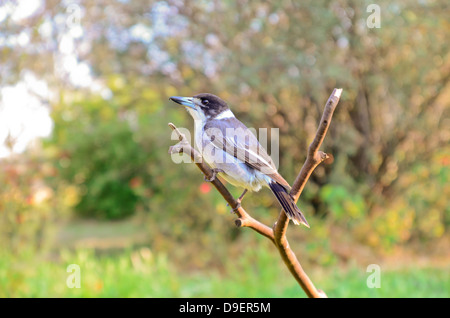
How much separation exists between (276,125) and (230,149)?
172 inches

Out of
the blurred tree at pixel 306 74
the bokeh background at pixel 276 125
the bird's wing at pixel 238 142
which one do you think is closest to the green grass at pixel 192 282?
the bokeh background at pixel 276 125

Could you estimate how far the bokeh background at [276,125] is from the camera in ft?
17.4

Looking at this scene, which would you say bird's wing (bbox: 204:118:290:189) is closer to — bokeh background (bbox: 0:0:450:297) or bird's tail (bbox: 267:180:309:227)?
bird's tail (bbox: 267:180:309:227)

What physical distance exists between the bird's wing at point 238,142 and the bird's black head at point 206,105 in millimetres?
47

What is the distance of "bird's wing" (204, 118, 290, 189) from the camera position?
2.02 metres

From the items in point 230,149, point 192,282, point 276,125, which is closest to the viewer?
point 230,149

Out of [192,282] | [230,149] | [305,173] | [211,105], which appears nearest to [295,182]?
[305,173]

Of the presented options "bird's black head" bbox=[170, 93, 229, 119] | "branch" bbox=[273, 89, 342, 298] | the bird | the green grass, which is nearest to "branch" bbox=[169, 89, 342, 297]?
"branch" bbox=[273, 89, 342, 298]

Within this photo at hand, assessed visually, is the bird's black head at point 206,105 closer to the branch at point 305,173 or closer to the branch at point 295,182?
the branch at point 295,182

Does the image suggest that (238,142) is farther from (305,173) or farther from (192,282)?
(192,282)

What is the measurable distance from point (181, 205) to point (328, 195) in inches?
76.3

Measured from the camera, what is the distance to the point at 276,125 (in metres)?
6.40
